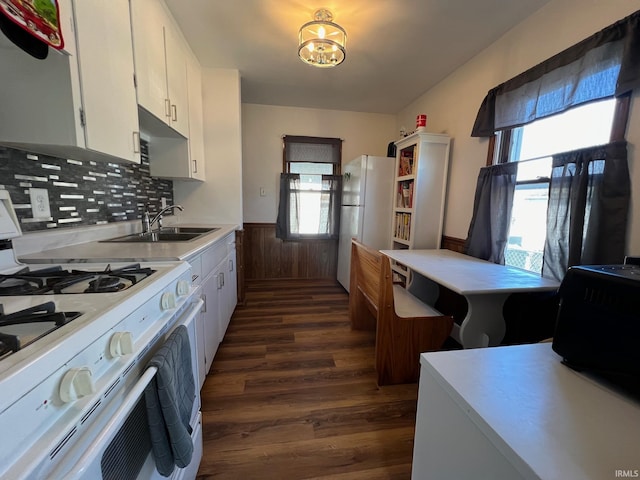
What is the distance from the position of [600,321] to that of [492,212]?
1.47m

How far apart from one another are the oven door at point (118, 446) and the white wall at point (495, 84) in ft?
6.68

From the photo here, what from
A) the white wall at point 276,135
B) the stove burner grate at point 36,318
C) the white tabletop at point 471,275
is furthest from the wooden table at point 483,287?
the white wall at point 276,135

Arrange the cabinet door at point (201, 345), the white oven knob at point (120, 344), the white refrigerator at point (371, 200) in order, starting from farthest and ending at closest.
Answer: the white refrigerator at point (371, 200), the cabinet door at point (201, 345), the white oven knob at point (120, 344)

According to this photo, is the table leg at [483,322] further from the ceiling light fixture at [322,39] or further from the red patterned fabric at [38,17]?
the red patterned fabric at [38,17]

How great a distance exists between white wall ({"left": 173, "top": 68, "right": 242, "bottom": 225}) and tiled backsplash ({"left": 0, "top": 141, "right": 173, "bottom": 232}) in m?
0.60

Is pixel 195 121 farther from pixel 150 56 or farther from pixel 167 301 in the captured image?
pixel 167 301

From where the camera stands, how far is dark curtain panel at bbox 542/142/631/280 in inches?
48.6

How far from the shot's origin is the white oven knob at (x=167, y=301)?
0.82 meters

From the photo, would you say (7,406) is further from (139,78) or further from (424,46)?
(424,46)

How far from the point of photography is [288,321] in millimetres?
2502

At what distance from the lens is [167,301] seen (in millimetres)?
835

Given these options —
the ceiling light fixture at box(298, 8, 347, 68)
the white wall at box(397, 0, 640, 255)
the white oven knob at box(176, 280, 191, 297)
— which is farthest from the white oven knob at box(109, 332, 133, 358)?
the white wall at box(397, 0, 640, 255)

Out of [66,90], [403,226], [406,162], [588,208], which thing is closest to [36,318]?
[66,90]

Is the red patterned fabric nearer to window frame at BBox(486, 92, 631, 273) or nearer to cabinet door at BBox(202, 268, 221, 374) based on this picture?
cabinet door at BBox(202, 268, 221, 374)
